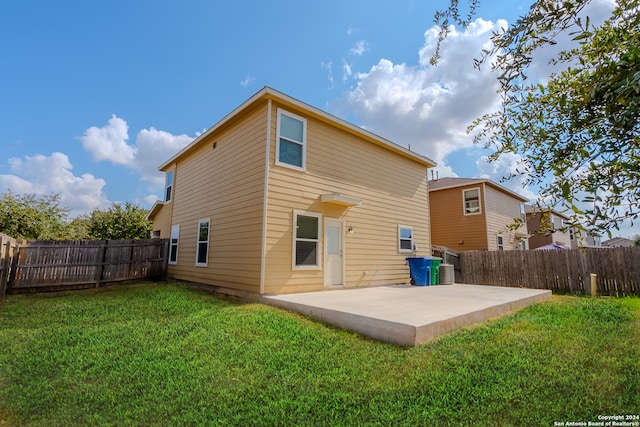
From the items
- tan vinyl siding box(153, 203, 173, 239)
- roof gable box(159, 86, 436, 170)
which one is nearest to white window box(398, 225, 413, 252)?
roof gable box(159, 86, 436, 170)

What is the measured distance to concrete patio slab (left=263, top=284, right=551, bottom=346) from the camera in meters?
4.20

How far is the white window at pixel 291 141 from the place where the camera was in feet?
24.9

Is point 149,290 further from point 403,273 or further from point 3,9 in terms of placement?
point 403,273

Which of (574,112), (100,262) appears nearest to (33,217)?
(100,262)

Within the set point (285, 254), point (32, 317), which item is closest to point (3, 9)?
point (32, 317)

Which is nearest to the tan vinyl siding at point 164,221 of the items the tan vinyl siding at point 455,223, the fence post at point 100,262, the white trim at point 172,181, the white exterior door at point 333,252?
the white trim at point 172,181

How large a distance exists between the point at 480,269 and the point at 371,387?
35.9 feet

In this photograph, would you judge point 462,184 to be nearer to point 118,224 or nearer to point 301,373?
point 301,373

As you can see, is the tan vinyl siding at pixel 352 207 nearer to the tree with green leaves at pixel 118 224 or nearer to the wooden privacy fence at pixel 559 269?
the wooden privacy fence at pixel 559 269

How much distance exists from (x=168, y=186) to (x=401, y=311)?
1125cm

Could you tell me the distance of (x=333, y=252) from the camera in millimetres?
8344

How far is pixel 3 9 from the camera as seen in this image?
21.2 ft

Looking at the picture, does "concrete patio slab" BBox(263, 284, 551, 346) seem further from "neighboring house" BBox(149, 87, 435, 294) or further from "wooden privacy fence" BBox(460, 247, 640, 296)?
"wooden privacy fence" BBox(460, 247, 640, 296)

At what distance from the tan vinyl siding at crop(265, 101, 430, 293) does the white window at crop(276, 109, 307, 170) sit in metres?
0.15
